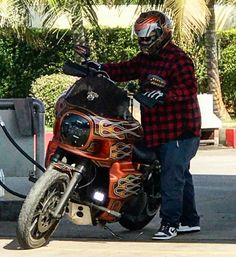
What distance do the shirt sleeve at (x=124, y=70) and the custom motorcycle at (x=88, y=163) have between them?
0.28 meters

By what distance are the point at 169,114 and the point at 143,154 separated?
384 mm

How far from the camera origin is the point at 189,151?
7453 millimetres

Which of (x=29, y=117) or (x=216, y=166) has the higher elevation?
(x=29, y=117)

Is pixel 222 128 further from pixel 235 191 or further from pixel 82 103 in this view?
pixel 82 103

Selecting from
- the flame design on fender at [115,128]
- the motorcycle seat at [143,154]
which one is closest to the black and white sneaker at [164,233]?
the motorcycle seat at [143,154]

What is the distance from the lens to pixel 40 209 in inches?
272

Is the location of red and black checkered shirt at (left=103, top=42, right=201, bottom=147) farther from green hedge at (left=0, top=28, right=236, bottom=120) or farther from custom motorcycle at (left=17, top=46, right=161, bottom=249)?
green hedge at (left=0, top=28, right=236, bottom=120)

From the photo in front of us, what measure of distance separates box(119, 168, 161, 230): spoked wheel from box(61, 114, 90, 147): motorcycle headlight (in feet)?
2.73

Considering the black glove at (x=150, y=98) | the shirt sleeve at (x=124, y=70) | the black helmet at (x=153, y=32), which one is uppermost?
the black helmet at (x=153, y=32)

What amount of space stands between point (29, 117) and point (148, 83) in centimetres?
175

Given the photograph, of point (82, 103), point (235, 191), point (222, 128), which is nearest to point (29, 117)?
point (82, 103)

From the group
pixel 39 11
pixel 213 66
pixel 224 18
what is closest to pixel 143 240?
pixel 213 66

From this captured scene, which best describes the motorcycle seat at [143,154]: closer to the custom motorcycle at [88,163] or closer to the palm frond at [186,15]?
the custom motorcycle at [88,163]

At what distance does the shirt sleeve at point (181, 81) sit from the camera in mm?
7242
